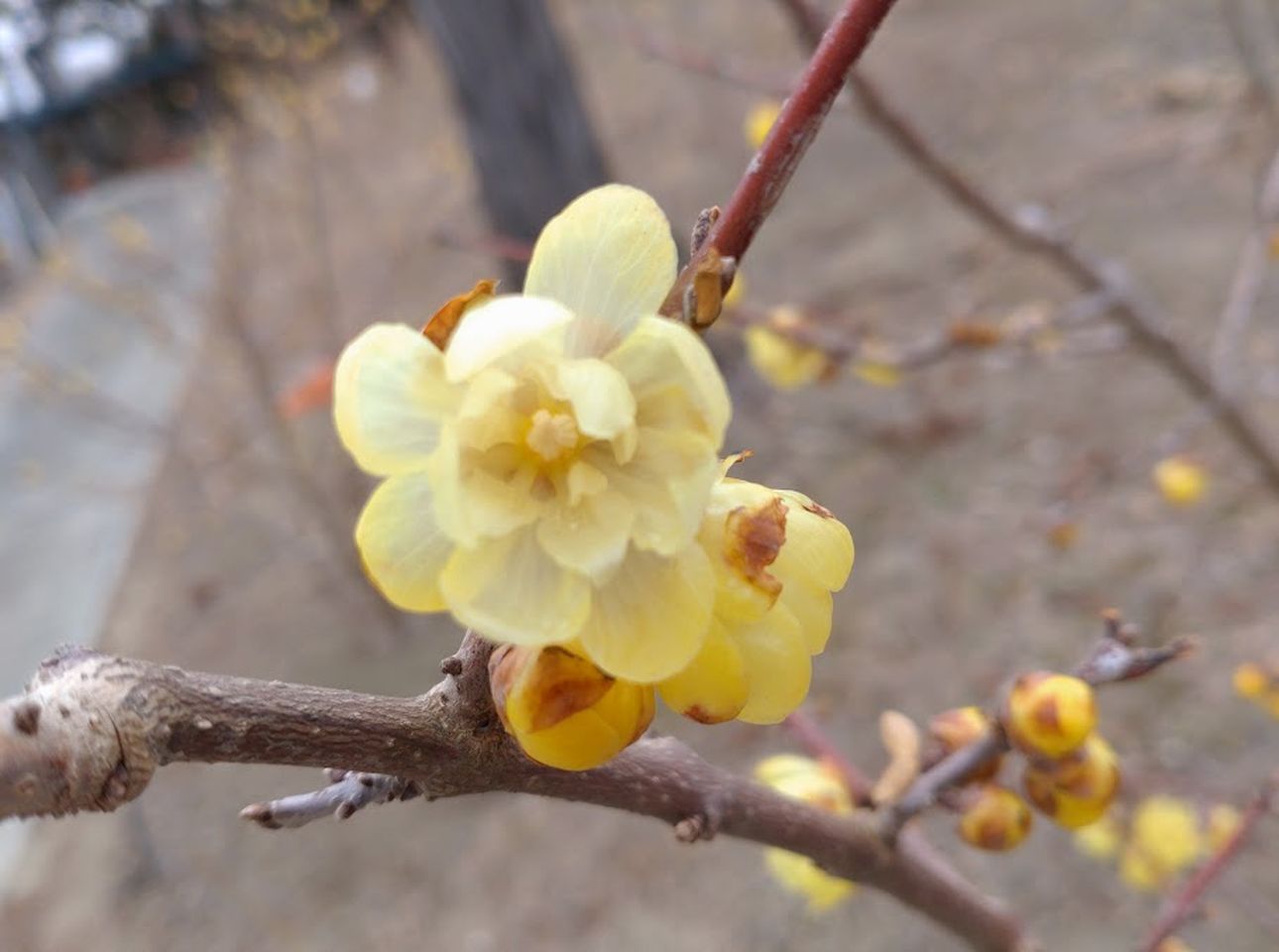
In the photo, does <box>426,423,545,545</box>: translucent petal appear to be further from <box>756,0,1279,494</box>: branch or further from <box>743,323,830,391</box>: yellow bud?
<box>743,323,830,391</box>: yellow bud

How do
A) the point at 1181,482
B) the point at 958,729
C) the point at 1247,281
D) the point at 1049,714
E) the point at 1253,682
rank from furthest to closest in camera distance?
the point at 1181,482 → the point at 1247,281 → the point at 1253,682 → the point at 958,729 → the point at 1049,714

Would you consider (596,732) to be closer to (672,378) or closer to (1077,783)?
(672,378)

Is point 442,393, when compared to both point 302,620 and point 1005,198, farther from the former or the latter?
point 1005,198

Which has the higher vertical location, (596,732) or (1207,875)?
(596,732)

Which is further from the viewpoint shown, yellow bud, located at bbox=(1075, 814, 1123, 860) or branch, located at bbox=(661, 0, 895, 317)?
yellow bud, located at bbox=(1075, 814, 1123, 860)

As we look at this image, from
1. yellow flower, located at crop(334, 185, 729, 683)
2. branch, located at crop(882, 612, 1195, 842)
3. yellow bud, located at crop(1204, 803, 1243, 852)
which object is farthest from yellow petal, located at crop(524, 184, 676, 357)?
yellow bud, located at crop(1204, 803, 1243, 852)

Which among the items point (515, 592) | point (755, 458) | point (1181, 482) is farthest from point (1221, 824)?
point (755, 458)

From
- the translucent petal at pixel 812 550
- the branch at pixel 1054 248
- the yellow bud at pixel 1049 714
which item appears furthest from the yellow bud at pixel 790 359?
the translucent petal at pixel 812 550
